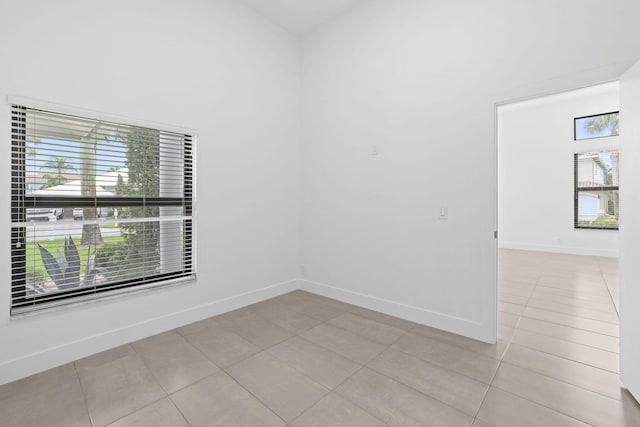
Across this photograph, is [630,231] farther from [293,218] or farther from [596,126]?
[596,126]

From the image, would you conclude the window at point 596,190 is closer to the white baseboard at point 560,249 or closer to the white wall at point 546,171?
the white wall at point 546,171

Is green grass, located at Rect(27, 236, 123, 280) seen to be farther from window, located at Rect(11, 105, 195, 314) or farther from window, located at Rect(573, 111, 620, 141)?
window, located at Rect(573, 111, 620, 141)

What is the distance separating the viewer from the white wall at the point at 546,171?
680 centimetres

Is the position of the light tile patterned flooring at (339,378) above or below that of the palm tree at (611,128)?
below

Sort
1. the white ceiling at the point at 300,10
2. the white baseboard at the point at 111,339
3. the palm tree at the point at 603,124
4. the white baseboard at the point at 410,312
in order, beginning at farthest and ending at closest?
the palm tree at the point at 603,124, the white ceiling at the point at 300,10, the white baseboard at the point at 410,312, the white baseboard at the point at 111,339

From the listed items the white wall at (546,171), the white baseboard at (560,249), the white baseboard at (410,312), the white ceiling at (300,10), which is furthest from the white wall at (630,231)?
the white baseboard at (560,249)

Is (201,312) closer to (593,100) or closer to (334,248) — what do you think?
(334,248)

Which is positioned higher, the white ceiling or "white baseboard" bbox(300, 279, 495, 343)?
the white ceiling

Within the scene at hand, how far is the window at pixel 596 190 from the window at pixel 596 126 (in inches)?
16.8

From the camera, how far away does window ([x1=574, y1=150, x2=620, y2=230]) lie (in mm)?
6711

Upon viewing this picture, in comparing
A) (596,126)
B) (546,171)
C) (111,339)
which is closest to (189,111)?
(111,339)

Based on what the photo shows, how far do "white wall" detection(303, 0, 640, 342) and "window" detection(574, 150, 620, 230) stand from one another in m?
6.37

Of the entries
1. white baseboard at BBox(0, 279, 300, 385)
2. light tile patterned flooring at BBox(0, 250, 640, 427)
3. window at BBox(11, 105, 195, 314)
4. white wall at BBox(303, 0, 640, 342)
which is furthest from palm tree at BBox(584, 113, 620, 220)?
window at BBox(11, 105, 195, 314)

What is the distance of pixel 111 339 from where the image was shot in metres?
2.56
